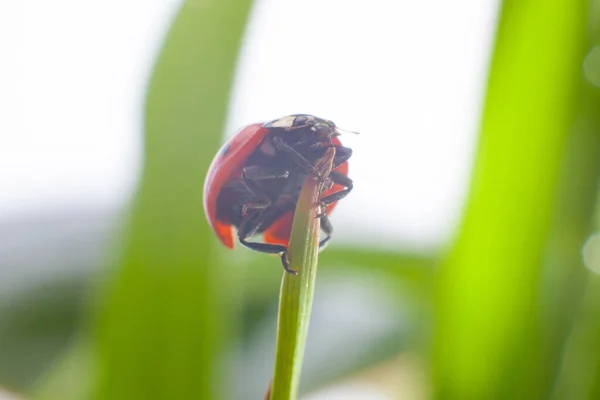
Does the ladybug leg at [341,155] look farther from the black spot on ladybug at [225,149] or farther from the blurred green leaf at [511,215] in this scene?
the blurred green leaf at [511,215]

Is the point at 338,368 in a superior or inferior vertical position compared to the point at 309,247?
inferior

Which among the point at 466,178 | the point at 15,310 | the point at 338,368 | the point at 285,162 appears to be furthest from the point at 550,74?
the point at 15,310

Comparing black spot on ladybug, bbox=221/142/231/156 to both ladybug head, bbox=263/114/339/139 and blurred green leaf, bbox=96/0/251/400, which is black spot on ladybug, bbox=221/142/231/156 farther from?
blurred green leaf, bbox=96/0/251/400

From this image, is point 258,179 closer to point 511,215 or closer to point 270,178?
point 270,178

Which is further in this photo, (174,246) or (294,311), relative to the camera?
(174,246)

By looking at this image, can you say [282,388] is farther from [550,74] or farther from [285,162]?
[550,74]

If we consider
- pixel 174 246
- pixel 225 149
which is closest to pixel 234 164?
pixel 225 149

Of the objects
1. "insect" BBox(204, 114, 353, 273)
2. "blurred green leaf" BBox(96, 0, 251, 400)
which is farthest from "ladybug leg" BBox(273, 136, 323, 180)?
"blurred green leaf" BBox(96, 0, 251, 400)
